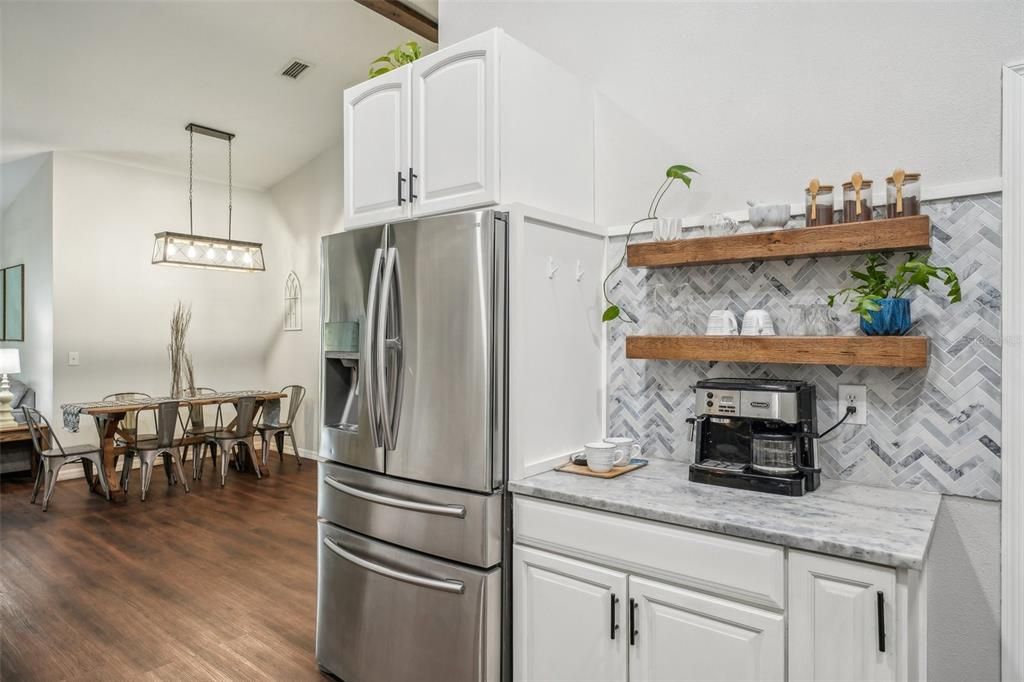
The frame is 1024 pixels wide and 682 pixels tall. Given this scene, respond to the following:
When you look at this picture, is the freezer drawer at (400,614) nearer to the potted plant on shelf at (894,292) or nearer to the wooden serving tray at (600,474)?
the wooden serving tray at (600,474)

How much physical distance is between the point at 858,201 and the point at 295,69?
490cm

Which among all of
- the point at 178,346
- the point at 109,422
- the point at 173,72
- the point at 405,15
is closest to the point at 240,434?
the point at 109,422

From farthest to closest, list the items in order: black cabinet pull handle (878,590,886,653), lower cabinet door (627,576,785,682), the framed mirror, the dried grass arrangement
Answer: the framed mirror
the dried grass arrangement
lower cabinet door (627,576,785,682)
black cabinet pull handle (878,590,886,653)

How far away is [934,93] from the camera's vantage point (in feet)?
6.20

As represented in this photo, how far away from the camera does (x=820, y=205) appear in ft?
6.41

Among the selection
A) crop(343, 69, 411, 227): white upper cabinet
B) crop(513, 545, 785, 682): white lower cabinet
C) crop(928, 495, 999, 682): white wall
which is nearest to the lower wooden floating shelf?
crop(928, 495, 999, 682): white wall

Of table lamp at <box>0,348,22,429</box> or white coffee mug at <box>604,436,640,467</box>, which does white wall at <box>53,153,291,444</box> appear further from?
white coffee mug at <box>604,436,640,467</box>

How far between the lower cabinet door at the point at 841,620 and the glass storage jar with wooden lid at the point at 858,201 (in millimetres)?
1028

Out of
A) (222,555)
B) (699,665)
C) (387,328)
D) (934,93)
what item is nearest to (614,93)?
(934,93)

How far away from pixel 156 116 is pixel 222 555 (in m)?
4.00

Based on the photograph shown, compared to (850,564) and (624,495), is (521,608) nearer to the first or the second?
(624,495)

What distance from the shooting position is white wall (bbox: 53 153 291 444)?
19.8 feet

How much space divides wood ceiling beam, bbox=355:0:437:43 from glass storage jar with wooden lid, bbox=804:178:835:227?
3.25 m

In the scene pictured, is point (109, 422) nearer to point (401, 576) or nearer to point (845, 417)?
point (401, 576)
